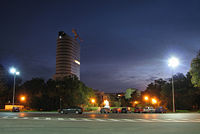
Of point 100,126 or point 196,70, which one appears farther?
point 196,70

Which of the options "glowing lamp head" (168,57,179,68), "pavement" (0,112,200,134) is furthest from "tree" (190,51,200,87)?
"pavement" (0,112,200,134)

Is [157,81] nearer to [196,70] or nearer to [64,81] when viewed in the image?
[64,81]

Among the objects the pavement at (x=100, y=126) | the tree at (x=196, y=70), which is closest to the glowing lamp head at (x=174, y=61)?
the tree at (x=196, y=70)

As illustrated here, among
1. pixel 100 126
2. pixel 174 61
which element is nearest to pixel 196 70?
pixel 174 61

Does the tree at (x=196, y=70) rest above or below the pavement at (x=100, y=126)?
above

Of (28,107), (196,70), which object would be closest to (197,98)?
(196,70)

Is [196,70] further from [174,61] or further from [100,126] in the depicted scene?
[100,126]

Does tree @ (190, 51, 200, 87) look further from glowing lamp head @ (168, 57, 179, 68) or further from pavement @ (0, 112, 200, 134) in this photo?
pavement @ (0, 112, 200, 134)

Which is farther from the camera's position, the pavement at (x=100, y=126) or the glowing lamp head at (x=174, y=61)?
the glowing lamp head at (x=174, y=61)

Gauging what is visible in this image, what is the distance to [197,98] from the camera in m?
60.9

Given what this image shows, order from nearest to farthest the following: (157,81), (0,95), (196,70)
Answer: (196,70) → (0,95) → (157,81)

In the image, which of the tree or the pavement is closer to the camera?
the pavement

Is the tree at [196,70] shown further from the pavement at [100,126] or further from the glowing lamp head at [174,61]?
the pavement at [100,126]

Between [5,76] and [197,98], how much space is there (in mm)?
70921
